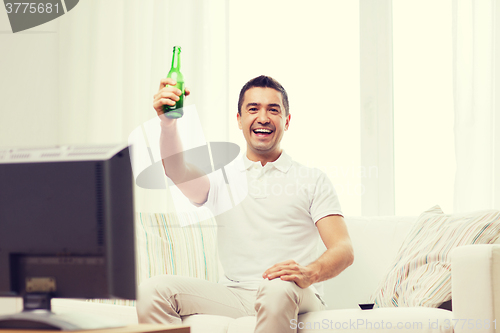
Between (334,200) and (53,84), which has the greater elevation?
(53,84)

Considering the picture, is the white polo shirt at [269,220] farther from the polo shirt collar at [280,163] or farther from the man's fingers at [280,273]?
the man's fingers at [280,273]

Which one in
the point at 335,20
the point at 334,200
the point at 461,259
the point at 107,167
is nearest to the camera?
the point at 107,167

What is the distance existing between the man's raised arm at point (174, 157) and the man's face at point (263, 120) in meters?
0.26

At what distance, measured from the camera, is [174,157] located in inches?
72.9

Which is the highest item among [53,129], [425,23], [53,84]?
[425,23]

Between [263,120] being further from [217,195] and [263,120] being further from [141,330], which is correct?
[141,330]

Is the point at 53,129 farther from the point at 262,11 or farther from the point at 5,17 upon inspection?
the point at 262,11

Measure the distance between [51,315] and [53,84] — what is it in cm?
297

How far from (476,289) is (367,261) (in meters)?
0.78

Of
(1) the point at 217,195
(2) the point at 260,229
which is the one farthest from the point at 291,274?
(1) the point at 217,195

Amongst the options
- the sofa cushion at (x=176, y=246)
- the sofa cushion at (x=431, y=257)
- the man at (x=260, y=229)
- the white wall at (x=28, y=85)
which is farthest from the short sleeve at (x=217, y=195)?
the white wall at (x=28, y=85)

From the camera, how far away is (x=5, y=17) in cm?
342

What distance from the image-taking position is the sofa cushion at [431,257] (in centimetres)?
165

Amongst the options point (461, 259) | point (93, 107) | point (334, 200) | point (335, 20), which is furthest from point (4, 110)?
point (461, 259)
